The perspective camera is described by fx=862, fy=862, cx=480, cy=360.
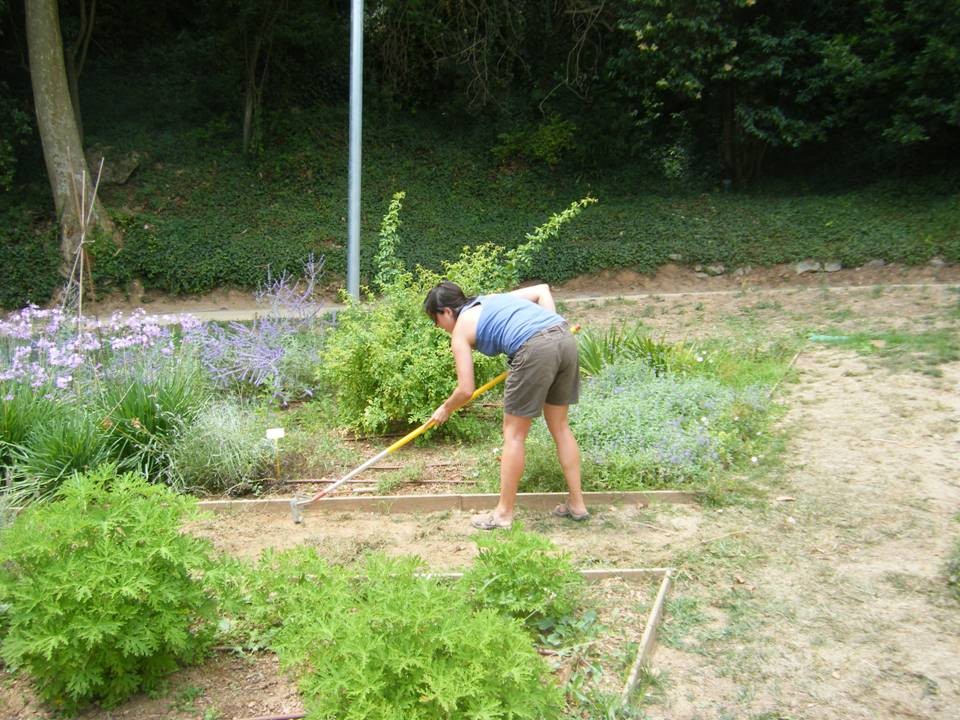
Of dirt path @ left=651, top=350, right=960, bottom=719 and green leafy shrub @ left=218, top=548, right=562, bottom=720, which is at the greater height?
green leafy shrub @ left=218, top=548, right=562, bottom=720

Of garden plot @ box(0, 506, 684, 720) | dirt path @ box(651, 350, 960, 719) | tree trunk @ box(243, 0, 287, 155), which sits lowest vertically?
garden plot @ box(0, 506, 684, 720)

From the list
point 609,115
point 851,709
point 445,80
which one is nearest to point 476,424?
point 851,709

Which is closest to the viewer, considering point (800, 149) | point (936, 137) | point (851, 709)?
point (851, 709)

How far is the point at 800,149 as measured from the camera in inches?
635

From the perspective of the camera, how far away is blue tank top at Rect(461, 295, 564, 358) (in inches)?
171

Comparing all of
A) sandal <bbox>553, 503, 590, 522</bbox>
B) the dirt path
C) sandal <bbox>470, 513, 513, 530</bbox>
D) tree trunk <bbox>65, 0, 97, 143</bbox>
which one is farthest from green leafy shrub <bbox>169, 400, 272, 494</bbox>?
tree trunk <bbox>65, 0, 97, 143</bbox>

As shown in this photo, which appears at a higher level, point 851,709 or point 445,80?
point 445,80

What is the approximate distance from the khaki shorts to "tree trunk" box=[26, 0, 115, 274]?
1035 centimetres

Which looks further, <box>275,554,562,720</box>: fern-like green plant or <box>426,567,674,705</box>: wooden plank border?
<box>426,567,674,705</box>: wooden plank border

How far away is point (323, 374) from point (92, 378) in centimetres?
161

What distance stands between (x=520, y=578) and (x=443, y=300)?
1.62 metres

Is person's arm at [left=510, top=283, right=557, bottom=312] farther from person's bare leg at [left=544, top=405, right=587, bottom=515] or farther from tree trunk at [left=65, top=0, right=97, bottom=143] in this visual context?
tree trunk at [left=65, top=0, right=97, bottom=143]

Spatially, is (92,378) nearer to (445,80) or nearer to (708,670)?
(708,670)

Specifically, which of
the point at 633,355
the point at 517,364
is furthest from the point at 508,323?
the point at 633,355
